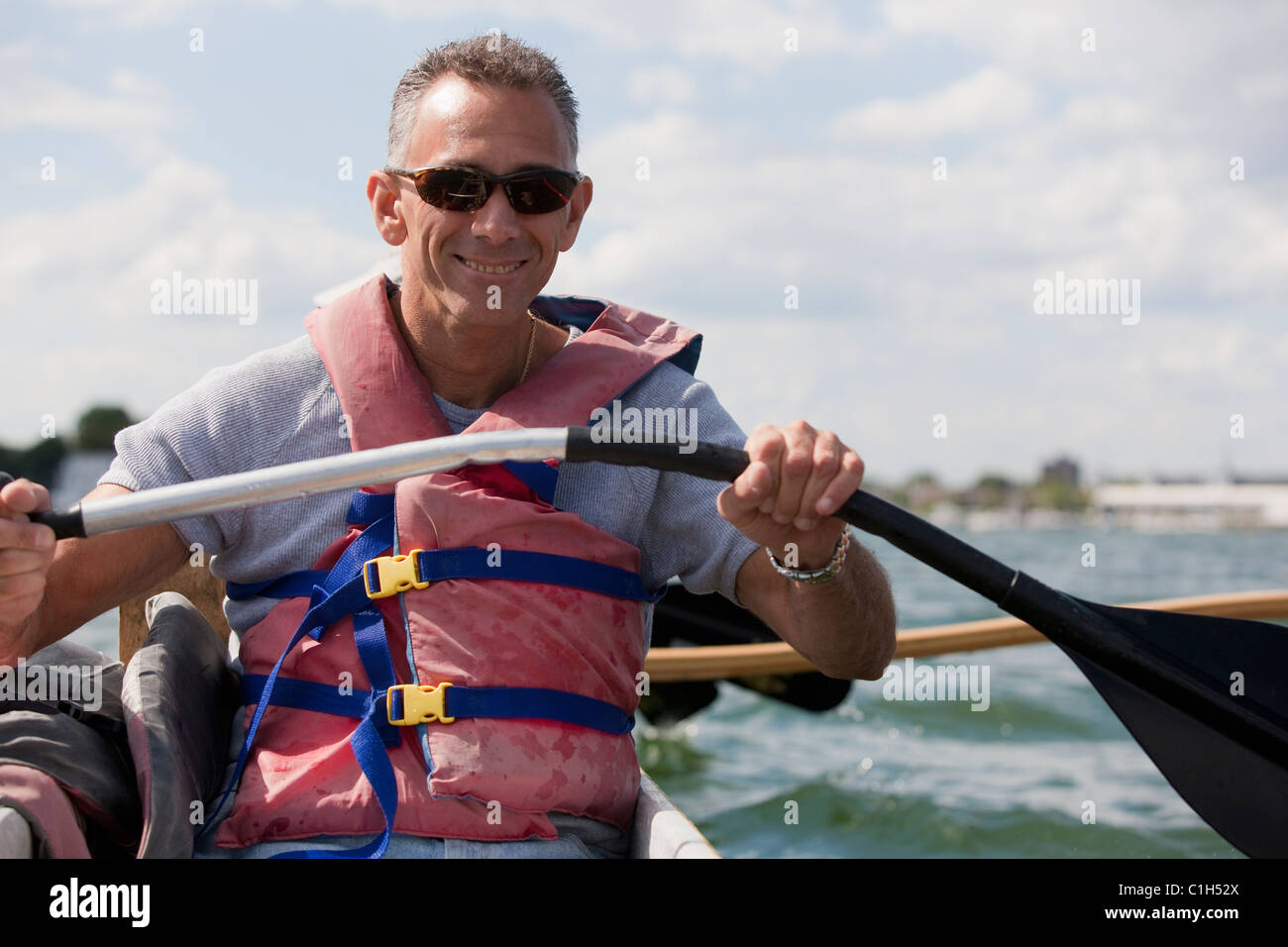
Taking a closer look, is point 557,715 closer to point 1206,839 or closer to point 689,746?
point 1206,839

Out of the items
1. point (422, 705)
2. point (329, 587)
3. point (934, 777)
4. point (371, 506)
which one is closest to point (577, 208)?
point (371, 506)

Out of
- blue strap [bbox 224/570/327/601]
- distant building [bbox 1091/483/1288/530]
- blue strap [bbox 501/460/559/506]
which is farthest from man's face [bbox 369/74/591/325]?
distant building [bbox 1091/483/1288/530]

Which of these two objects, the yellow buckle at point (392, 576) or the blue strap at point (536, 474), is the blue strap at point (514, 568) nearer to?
the yellow buckle at point (392, 576)

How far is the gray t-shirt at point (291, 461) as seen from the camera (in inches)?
90.4

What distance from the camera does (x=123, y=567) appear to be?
222cm

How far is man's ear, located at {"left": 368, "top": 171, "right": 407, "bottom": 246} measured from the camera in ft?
8.08

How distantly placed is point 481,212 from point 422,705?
0.91 meters

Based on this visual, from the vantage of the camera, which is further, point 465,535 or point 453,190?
point 453,190

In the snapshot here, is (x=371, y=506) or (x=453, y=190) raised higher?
(x=453, y=190)

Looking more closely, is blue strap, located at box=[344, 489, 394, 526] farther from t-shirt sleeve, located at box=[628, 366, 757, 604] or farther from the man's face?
t-shirt sleeve, located at box=[628, 366, 757, 604]

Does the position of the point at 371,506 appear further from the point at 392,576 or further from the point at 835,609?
the point at 835,609

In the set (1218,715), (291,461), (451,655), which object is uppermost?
(291,461)

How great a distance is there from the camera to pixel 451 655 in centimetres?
217
